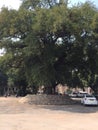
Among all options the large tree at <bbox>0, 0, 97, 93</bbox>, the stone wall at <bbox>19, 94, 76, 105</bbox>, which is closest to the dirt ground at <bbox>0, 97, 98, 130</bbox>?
the large tree at <bbox>0, 0, 97, 93</bbox>

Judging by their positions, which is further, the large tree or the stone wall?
the stone wall

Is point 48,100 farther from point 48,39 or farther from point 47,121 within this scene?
point 47,121

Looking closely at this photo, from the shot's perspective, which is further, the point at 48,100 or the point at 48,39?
the point at 48,100

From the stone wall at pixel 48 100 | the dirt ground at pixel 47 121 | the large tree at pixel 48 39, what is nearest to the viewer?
the dirt ground at pixel 47 121

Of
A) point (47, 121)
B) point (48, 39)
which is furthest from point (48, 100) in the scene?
point (47, 121)

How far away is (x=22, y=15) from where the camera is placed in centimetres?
4375

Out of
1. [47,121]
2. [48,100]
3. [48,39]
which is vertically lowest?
[47,121]

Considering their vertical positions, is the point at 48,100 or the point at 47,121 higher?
the point at 48,100

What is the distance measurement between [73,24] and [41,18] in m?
3.54

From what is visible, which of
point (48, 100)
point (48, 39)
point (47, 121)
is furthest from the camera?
point (48, 100)

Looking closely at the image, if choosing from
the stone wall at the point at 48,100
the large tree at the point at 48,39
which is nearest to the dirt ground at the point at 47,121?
the large tree at the point at 48,39

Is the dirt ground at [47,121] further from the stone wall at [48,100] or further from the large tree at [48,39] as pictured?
the stone wall at [48,100]

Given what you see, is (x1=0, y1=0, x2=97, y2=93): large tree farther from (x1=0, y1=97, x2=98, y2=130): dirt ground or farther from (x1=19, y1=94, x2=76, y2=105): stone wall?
(x1=0, y1=97, x2=98, y2=130): dirt ground

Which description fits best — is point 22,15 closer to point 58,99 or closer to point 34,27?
point 34,27
